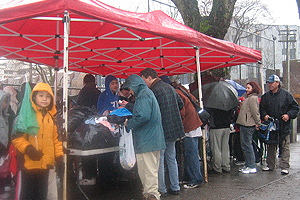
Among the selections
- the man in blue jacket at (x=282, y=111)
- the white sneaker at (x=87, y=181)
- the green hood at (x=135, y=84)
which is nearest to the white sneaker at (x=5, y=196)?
the white sneaker at (x=87, y=181)

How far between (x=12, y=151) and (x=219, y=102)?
4009 mm

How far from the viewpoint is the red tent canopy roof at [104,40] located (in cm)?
386

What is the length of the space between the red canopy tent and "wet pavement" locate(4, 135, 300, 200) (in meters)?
2.00

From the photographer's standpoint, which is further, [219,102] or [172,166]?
[219,102]

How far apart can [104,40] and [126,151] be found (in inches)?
115

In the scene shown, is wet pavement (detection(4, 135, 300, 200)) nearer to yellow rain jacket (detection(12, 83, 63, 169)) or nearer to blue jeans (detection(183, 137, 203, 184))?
blue jeans (detection(183, 137, 203, 184))

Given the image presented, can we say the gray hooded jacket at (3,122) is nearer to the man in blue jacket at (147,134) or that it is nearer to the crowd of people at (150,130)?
the crowd of people at (150,130)

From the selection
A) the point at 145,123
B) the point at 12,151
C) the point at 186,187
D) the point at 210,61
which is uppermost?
the point at 210,61

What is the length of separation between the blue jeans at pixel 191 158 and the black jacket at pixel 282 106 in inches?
84.9

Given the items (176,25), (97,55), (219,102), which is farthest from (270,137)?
(97,55)

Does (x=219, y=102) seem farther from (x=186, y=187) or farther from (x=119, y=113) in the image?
(x=119, y=113)

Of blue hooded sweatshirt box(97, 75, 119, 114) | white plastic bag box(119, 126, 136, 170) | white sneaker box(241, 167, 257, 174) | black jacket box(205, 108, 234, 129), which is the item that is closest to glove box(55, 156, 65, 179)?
white plastic bag box(119, 126, 136, 170)

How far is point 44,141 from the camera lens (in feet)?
12.5

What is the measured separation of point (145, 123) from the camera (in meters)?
4.39
